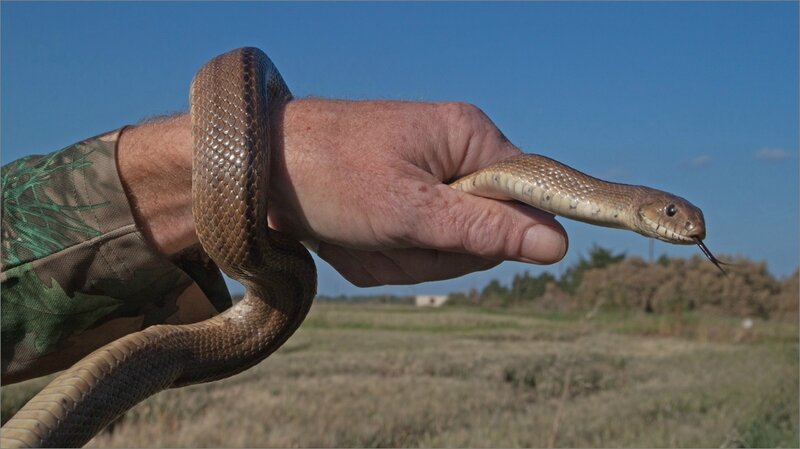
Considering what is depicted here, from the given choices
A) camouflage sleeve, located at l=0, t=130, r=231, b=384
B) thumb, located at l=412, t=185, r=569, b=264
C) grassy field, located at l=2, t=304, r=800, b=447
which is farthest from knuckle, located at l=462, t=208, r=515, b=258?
grassy field, located at l=2, t=304, r=800, b=447

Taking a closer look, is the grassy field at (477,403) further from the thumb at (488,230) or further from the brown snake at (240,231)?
the thumb at (488,230)

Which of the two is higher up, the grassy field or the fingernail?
the fingernail

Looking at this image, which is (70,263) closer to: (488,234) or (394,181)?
(394,181)

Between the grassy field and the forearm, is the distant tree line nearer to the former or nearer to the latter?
the grassy field

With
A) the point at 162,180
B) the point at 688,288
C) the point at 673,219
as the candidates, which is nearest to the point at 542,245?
the point at 673,219

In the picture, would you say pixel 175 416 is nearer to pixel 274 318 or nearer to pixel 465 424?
pixel 465 424

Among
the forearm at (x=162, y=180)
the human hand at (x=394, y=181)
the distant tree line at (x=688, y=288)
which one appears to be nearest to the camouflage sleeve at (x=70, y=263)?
the forearm at (x=162, y=180)
